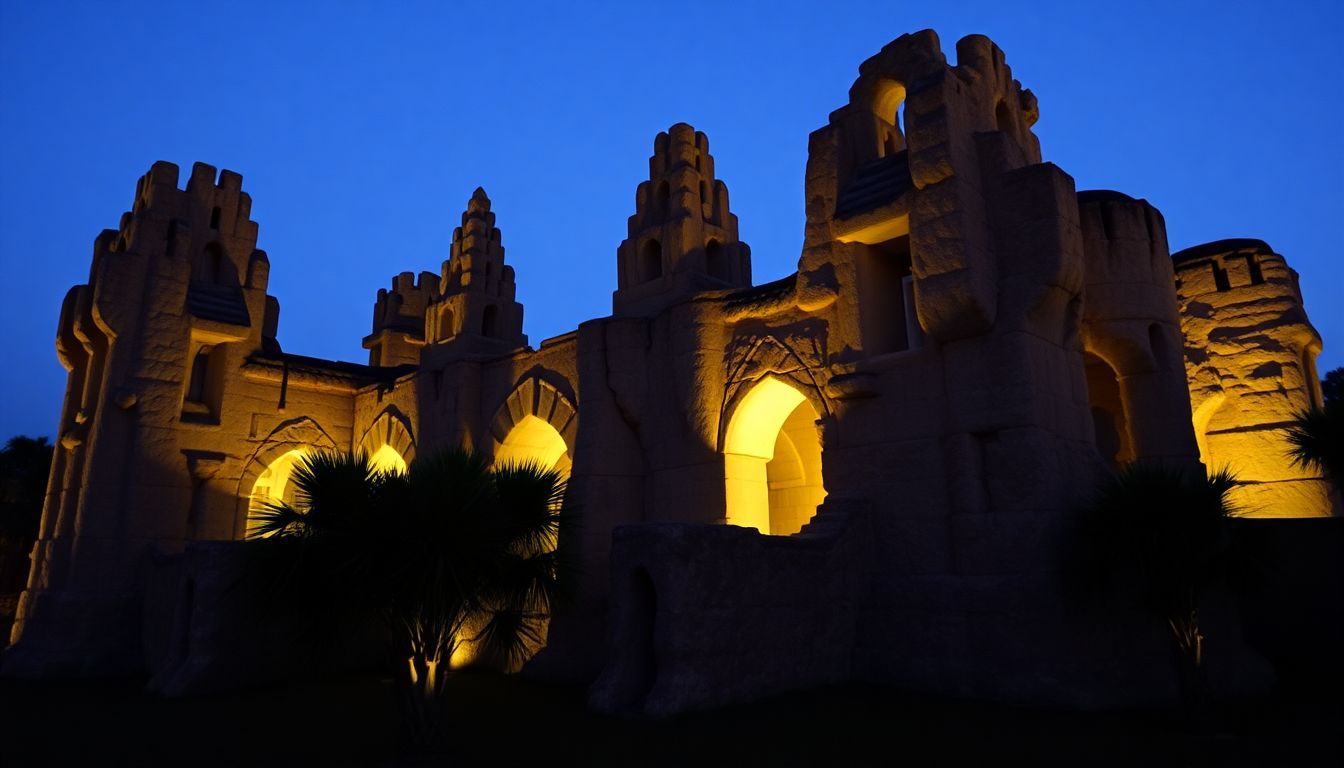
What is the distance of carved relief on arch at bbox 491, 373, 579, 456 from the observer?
45.5ft

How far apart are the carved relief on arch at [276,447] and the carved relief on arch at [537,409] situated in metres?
4.77

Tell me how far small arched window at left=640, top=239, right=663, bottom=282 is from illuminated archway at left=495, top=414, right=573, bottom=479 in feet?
10.5

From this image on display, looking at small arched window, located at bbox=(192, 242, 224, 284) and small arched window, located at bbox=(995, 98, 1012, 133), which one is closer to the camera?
small arched window, located at bbox=(995, 98, 1012, 133)

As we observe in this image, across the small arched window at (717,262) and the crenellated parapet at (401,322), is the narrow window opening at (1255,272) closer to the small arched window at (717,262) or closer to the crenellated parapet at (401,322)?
the small arched window at (717,262)

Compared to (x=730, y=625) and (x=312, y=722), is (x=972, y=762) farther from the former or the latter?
(x=312, y=722)

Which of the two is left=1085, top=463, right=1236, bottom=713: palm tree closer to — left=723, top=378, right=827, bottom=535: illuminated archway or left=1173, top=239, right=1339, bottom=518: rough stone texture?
left=723, top=378, right=827, bottom=535: illuminated archway

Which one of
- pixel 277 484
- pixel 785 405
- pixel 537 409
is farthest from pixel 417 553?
pixel 277 484

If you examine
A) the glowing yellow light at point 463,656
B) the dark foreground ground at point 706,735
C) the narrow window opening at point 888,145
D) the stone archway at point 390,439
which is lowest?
the dark foreground ground at point 706,735

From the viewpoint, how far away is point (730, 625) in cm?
823

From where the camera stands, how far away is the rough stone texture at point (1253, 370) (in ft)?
43.3

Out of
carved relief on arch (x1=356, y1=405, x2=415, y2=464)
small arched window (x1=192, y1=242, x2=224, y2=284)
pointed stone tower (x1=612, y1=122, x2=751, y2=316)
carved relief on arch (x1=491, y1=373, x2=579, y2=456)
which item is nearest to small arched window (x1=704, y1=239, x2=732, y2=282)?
pointed stone tower (x1=612, y1=122, x2=751, y2=316)

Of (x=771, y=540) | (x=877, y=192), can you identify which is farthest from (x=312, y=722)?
(x=877, y=192)

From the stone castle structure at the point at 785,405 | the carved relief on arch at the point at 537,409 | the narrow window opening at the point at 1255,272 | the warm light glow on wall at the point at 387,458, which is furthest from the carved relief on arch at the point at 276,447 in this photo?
the narrow window opening at the point at 1255,272

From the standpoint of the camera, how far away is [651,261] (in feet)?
48.8
